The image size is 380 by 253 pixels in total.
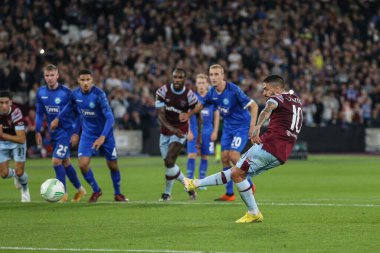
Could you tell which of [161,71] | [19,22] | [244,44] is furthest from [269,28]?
[19,22]

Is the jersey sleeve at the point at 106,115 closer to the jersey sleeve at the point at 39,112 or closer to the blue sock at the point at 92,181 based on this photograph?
the blue sock at the point at 92,181

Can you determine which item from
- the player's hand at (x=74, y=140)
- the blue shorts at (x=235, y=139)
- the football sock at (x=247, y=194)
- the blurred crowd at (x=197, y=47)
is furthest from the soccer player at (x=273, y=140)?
the blurred crowd at (x=197, y=47)

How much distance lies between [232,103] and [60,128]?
3500 millimetres

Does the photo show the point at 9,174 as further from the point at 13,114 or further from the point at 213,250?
the point at 213,250

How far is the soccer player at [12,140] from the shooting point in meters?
15.8

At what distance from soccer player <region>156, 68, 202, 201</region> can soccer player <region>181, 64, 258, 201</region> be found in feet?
1.34

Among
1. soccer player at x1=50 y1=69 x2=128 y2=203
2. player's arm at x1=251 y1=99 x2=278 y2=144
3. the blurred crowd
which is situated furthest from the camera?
the blurred crowd

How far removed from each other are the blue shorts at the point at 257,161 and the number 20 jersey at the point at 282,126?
0.07 meters

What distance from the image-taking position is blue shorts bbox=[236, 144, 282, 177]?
11852mm

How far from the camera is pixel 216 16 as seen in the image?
39.4m

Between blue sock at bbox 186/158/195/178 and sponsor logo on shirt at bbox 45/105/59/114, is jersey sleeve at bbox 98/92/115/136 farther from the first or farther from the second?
blue sock at bbox 186/158/195/178

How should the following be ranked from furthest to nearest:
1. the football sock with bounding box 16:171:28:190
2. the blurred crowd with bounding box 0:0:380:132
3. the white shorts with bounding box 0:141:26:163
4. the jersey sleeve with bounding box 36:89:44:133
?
the blurred crowd with bounding box 0:0:380:132
the jersey sleeve with bounding box 36:89:44:133
the white shorts with bounding box 0:141:26:163
the football sock with bounding box 16:171:28:190

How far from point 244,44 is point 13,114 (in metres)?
23.1

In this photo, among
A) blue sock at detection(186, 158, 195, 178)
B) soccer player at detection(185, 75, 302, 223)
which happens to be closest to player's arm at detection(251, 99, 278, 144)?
soccer player at detection(185, 75, 302, 223)
